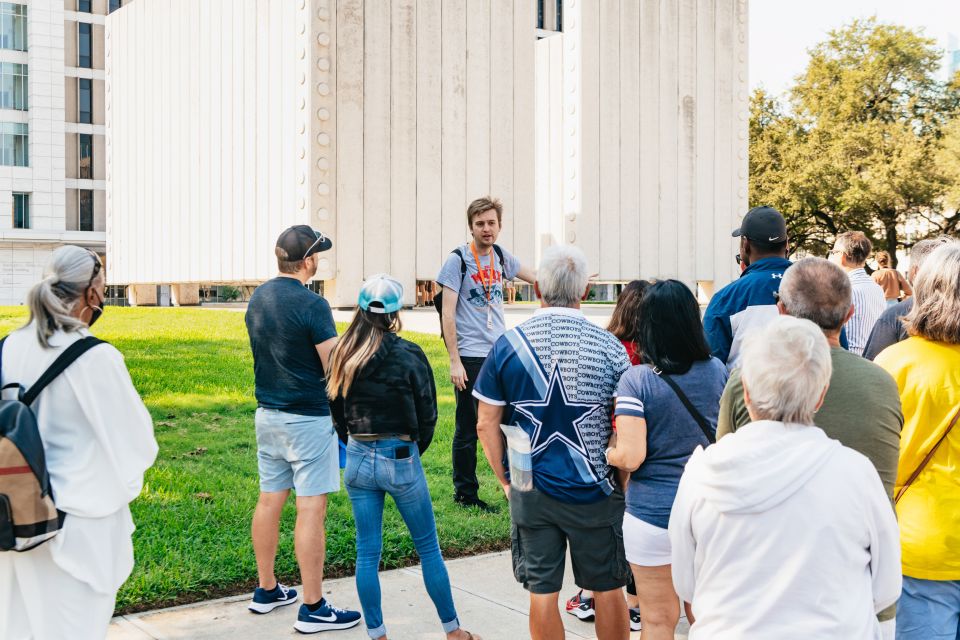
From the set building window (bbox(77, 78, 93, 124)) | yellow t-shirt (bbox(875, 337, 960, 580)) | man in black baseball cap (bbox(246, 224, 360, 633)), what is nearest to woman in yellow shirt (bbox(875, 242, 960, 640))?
yellow t-shirt (bbox(875, 337, 960, 580))

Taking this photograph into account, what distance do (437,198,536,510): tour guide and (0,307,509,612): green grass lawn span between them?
896 mm

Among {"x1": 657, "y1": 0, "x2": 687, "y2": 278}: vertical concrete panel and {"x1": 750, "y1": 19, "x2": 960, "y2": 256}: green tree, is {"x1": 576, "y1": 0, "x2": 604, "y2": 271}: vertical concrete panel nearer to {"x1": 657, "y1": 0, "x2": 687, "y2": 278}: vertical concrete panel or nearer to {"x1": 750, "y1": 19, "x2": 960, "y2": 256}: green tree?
{"x1": 657, "y1": 0, "x2": 687, "y2": 278}: vertical concrete panel

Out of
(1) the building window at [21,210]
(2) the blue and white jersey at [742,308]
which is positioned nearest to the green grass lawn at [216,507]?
(2) the blue and white jersey at [742,308]

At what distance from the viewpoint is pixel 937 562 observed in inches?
126

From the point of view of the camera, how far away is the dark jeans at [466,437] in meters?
7.23

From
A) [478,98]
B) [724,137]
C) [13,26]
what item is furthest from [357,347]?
[13,26]

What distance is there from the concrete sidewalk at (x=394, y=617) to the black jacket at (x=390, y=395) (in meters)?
1.25

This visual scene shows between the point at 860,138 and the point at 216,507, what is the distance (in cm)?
3977

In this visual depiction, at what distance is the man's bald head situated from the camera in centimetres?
343

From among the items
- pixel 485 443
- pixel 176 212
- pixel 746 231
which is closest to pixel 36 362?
pixel 485 443

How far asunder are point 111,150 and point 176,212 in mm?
8450

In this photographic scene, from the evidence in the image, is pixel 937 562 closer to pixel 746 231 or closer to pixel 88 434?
pixel 746 231

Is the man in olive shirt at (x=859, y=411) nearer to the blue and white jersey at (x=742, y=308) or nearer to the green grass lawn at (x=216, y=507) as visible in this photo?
the blue and white jersey at (x=742, y=308)

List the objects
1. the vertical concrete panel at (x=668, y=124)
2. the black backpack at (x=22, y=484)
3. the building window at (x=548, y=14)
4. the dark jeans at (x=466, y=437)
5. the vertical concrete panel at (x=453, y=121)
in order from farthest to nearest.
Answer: the building window at (x=548, y=14)
the vertical concrete panel at (x=668, y=124)
the vertical concrete panel at (x=453, y=121)
the dark jeans at (x=466, y=437)
the black backpack at (x=22, y=484)
